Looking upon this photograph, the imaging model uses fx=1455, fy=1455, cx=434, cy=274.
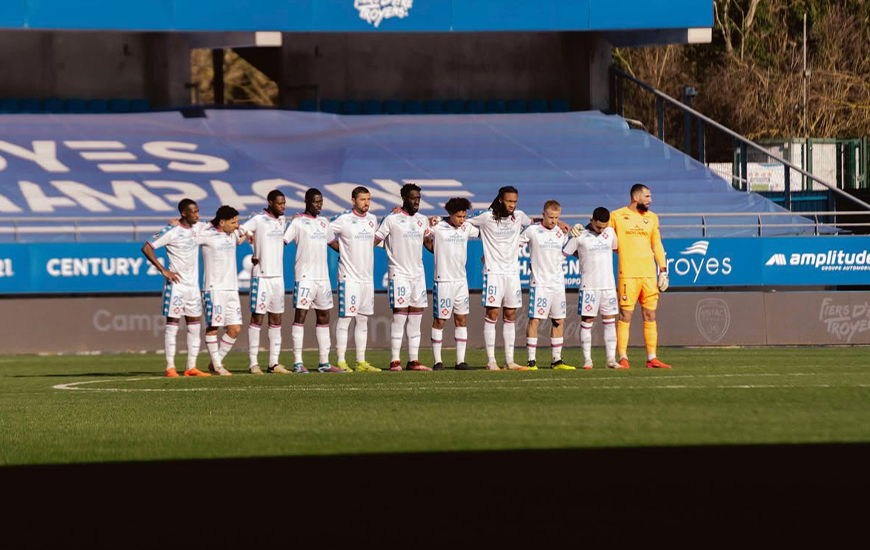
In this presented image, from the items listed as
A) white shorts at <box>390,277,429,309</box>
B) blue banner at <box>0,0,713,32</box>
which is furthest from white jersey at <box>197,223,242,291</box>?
blue banner at <box>0,0,713,32</box>

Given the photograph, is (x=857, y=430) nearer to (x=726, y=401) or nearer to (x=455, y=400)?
(x=726, y=401)

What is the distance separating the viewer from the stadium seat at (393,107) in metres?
33.7

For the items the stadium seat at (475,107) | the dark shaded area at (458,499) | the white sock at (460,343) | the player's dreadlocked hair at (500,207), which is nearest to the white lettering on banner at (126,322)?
the white sock at (460,343)

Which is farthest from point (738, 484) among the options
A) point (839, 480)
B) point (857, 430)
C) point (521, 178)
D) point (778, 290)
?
point (521, 178)

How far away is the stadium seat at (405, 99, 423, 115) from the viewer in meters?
33.7

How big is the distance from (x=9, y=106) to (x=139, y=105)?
2878 mm

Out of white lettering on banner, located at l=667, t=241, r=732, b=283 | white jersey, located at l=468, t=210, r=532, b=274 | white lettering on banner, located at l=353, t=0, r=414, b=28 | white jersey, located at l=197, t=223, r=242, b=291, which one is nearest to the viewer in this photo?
white jersey, located at l=197, t=223, r=242, b=291

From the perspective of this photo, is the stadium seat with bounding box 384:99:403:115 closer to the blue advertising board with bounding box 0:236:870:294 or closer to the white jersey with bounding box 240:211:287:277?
the blue advertising board with bounding box 0:236:870:294

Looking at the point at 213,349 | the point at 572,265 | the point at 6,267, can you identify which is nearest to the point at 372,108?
the point at 572,265

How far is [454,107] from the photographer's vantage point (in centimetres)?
3400

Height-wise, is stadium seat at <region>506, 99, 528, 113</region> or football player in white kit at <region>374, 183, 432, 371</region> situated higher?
stadium seat at <region>506, 99, 528, 113</region>

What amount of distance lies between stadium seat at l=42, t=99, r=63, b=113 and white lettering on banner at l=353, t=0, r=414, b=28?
282 inches

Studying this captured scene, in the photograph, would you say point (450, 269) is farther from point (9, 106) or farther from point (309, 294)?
point (9, 106)

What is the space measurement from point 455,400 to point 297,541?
635 cm
